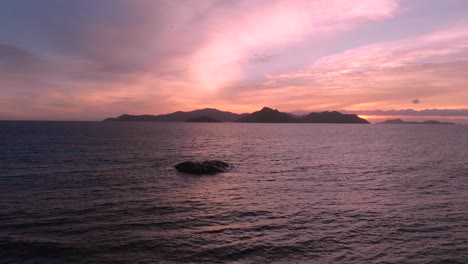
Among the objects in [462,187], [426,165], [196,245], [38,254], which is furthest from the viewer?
[426,165]

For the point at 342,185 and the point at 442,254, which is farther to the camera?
the point at 342,185

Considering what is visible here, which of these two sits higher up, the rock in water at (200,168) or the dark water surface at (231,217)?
the rock in water at (200,168)

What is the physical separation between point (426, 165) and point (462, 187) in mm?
22647

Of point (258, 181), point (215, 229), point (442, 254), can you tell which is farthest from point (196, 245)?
point (258, 181)

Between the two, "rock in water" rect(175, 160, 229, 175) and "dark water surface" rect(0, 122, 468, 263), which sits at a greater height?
"rock in water" rect(175, 160, 229, 175)

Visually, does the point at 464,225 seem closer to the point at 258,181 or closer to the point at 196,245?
the point at 196,245

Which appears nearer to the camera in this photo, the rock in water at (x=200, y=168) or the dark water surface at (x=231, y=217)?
the dark water surface at (x=231, y=217)

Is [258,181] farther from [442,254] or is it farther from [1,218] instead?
[1,218]

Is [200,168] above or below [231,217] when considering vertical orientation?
above

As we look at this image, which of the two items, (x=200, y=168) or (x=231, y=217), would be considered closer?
(x=231, y=217)

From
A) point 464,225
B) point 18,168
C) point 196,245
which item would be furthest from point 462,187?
point 18,168

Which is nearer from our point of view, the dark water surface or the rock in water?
the dark water surface

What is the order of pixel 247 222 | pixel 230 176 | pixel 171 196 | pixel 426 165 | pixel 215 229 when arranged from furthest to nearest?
pixel 426 165
pixel 230 176
pixel 171 196
pixel 247 222
pixel 215 229

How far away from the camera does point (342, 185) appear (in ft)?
142
